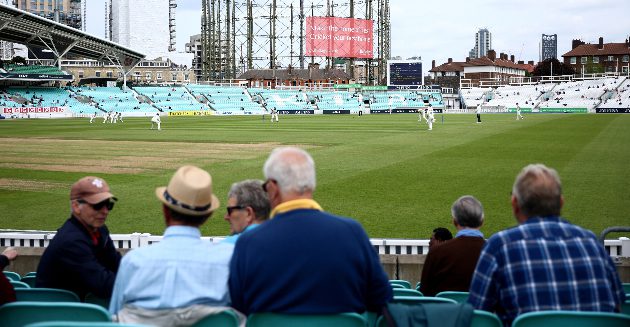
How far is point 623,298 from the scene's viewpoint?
173 inches

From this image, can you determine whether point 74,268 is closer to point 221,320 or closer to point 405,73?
point 221,320

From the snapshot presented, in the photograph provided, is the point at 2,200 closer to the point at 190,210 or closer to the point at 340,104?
the point at 190,210

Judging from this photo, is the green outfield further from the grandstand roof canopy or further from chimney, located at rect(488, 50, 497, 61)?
chimney, located at rect(488, 50, 497, 61)

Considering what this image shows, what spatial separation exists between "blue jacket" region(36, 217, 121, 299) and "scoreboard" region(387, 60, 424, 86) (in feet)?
348

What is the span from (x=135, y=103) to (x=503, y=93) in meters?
51.0

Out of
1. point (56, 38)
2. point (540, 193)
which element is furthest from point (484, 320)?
point (56, 38)

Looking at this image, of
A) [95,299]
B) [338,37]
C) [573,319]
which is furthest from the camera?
[338,37]

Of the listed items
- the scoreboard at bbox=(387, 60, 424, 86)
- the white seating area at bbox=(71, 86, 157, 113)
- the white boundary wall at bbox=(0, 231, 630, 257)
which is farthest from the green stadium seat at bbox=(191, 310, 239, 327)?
the scoreboard at bbox=(387, 60, 424, 86)

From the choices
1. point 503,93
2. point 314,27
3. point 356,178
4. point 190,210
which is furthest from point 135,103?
point 190,210

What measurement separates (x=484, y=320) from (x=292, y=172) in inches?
53.7

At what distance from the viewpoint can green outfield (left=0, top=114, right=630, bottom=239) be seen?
1393 centimetres

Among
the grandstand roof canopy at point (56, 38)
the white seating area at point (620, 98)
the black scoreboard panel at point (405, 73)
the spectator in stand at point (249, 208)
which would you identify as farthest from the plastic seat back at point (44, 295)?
the black scoreboard panel at point (405, 73)

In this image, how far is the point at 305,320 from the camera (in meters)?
3.80

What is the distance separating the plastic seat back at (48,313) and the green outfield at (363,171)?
28.8ft
